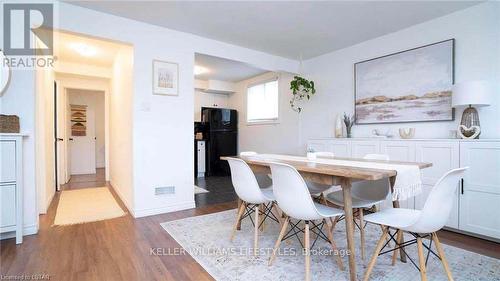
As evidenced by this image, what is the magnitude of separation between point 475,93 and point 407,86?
2.69 feet

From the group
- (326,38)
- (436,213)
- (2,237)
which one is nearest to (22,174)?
(2,237)

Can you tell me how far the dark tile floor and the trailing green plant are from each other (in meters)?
1.92

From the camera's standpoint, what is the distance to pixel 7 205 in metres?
2.22

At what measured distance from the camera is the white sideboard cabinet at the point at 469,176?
2.34 meters

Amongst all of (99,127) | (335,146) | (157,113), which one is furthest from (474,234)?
(99,127)

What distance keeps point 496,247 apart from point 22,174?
4.32m

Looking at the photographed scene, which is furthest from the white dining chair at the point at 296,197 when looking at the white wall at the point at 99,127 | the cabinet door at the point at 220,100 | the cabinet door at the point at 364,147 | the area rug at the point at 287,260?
Answer: the white wall at the point at 99,127

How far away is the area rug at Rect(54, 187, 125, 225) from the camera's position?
2.98m

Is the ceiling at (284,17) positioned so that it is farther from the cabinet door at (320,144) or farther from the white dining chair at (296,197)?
the white dining chair at (296,197)

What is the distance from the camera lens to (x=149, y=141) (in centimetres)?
318

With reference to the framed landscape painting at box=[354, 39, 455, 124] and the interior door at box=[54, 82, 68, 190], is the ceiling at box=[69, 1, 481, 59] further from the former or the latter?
the interior door at box=[54, 82, 68, 190]

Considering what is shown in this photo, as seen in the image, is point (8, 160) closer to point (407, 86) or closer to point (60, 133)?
point (60, 133)

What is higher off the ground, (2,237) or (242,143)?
(242,143)

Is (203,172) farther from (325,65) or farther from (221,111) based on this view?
(325,65)
